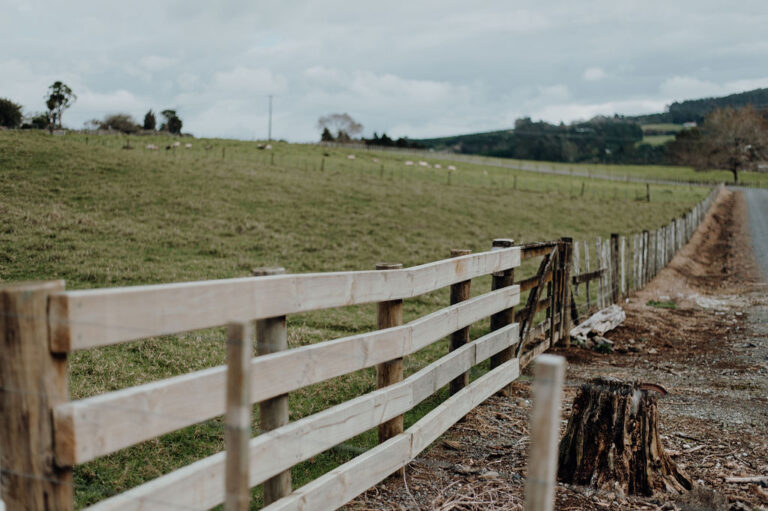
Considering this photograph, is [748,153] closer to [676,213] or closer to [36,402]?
[676,213]

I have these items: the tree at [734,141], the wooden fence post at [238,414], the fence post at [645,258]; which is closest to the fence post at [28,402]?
the wooden fence post at [238,414]

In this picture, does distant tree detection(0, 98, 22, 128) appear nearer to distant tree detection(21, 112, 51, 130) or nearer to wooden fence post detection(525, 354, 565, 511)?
distant tree detection(21, 112, 51, 130)

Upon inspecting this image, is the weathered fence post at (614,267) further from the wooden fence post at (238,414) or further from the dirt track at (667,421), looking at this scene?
the wooden fence post at (238,414)

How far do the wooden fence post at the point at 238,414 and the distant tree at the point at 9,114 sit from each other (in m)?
71.6

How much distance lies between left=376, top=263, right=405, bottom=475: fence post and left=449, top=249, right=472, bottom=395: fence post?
4.93 ft

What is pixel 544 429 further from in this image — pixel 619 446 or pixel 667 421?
pixel 667 421

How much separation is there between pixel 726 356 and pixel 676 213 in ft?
113

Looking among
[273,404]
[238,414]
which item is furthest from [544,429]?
[273,404]

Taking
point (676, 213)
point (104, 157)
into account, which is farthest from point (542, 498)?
point (676, 213)

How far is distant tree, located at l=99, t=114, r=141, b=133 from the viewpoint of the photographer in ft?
263

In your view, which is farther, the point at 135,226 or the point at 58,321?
the point at 135,226

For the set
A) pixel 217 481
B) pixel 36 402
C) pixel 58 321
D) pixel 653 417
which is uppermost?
pixel 58 321

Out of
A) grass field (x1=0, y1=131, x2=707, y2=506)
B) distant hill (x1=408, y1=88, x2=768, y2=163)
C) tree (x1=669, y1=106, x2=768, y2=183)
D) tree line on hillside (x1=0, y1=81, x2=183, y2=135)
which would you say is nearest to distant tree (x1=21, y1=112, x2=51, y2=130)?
tree line on hillside (x1=0, y1=81, x2=183, y2=135)

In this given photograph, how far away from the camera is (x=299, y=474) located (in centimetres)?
527
